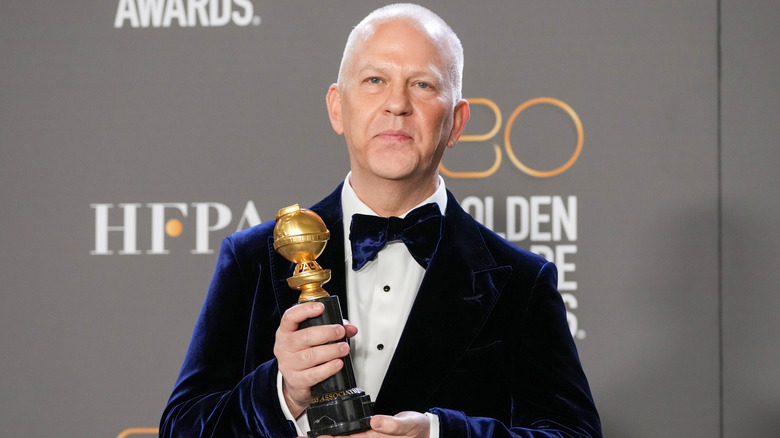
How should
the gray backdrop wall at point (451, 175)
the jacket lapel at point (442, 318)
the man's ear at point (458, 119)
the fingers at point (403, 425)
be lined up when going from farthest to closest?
the gray backdrop wall at point (451, 175)
the man's ear at point (458, 119)
the jacket lapel at point (442, 318)
the fingers at point (403, 425)

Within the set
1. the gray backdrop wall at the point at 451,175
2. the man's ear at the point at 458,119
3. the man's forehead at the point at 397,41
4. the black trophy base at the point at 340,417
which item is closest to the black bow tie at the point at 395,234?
the man's ear at the point at 458,119

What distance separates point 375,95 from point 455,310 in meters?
0.47

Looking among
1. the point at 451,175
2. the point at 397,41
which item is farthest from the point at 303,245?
the point at 451,175

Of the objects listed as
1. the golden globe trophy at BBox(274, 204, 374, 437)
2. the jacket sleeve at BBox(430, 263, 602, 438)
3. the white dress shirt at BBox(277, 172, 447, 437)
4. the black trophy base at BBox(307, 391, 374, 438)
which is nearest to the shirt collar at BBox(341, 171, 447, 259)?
the white dress shirt at BBox(277, 172, 447, 437)

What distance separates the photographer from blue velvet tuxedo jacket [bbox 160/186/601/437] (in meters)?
1.67

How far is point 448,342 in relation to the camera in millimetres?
1692

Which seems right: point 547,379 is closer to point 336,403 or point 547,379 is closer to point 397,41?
point 336,403

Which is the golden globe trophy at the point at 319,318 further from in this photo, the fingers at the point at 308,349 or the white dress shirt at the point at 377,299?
the white dress shirt at the point at 377,299

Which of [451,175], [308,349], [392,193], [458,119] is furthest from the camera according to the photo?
[451,175]

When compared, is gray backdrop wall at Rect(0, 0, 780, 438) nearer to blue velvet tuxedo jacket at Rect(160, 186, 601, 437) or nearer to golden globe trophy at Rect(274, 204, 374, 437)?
blue velvet tuxedo jacket at Rect(160, 186, 601, 437)

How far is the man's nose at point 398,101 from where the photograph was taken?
5.62 feet

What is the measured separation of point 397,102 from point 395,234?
0.27m

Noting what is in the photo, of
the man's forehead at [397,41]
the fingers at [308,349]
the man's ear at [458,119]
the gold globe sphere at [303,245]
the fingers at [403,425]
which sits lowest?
the fingers at [403,425]

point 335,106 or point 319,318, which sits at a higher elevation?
point 335,106
